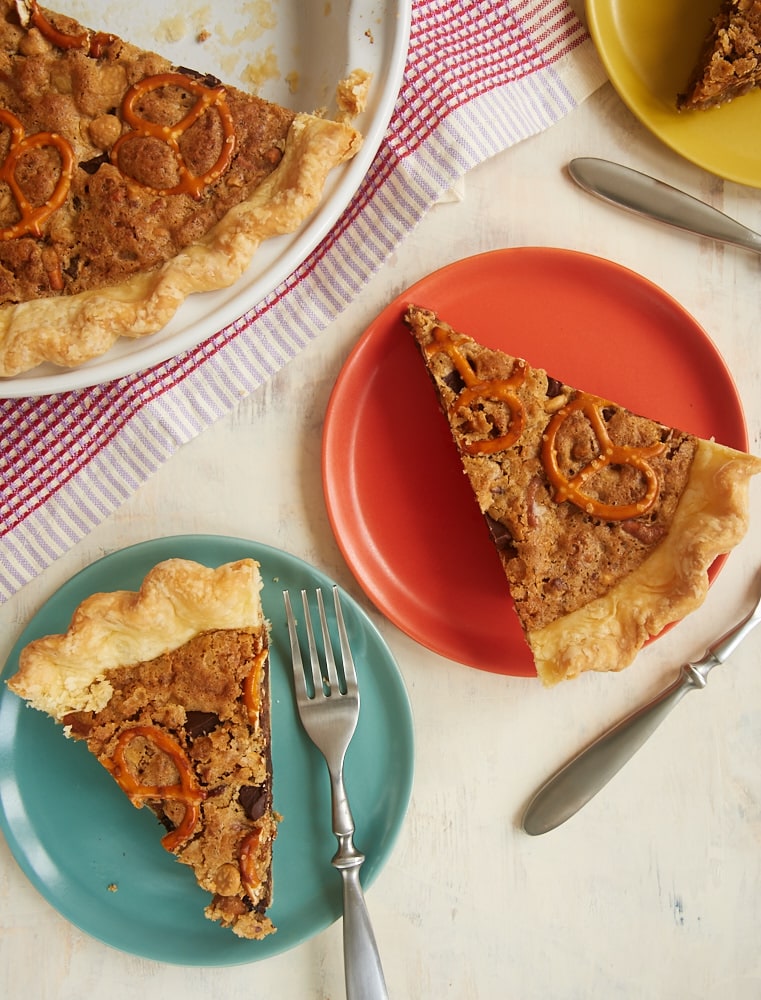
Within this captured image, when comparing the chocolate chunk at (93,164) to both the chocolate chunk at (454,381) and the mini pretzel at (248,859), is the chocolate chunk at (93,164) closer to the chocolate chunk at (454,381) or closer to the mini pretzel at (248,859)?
the chocolate chunk at (454,381)

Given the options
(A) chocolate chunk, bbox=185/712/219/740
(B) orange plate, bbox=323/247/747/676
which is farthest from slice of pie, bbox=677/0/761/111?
(A) chocolate chunk, bbox=185/712/219/740

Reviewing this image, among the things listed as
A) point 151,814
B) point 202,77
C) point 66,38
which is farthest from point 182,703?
point 66,38

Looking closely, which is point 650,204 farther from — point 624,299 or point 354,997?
point 354,997

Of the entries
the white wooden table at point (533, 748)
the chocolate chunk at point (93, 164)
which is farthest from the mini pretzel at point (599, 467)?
Result: the chocolate chunk at point (93, 164)

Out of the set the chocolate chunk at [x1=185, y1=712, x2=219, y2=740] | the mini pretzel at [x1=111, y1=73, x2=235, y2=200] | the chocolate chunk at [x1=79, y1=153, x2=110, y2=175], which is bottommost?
the chocolate chunk at [x1=185, y1=712, x2=219, y2=740]

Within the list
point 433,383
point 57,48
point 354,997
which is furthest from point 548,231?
point 354,997

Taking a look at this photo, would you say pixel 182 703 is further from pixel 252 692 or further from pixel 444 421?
pixel 444 421

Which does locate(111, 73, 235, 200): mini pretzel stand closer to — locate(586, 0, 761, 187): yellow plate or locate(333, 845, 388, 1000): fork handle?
locate(586, 0, 761, 187): yellow plate
